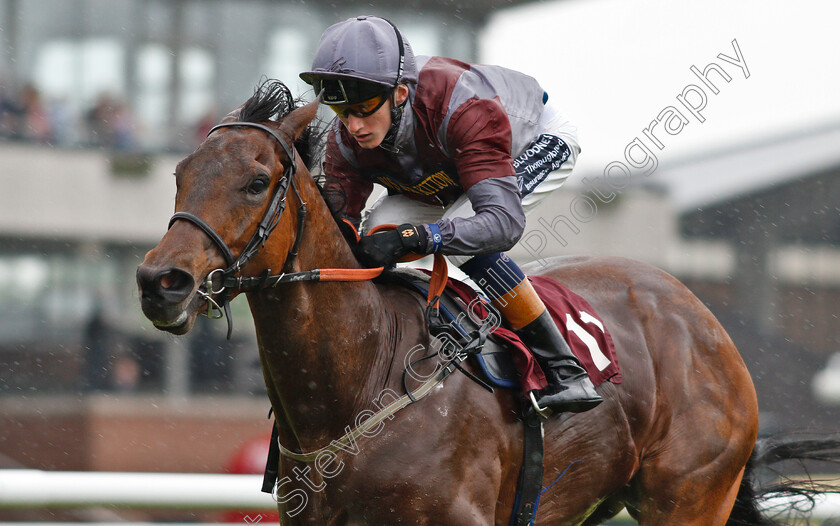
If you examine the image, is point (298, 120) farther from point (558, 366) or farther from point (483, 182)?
point (558, 366)

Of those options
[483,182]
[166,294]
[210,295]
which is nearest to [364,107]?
[483,182]

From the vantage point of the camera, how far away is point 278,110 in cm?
231

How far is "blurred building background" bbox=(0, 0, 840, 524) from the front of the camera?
26.0 feet

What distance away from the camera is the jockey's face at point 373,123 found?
2.45 m

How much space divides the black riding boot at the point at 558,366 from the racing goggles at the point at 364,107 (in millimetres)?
785

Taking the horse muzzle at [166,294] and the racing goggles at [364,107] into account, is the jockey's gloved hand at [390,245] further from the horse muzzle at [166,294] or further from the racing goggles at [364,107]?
the horse muzzle at [166,294]

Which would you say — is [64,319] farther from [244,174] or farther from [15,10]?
[244,174]

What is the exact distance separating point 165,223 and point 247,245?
7.71 m

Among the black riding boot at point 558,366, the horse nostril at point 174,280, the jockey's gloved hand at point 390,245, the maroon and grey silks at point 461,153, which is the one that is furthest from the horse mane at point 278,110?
the black riding boot at point 558,366

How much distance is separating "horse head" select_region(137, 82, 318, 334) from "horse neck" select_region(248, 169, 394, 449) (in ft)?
0.26

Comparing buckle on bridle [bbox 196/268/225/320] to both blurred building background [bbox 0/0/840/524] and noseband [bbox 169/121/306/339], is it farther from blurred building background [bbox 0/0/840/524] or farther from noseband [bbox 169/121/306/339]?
blurred building background [bbox 0/0/840/524]

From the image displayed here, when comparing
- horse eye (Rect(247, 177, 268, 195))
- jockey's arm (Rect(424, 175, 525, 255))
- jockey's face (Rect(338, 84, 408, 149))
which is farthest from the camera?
jockey's face (Rect(338, 84, 408, 149))

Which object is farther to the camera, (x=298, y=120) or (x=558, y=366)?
(x=558, y=366)

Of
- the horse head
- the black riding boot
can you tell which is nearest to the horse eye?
the horse head
